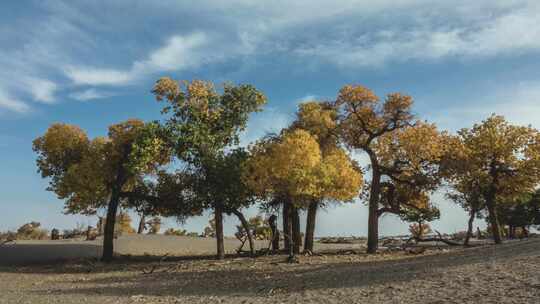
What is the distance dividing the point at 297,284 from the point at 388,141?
55.4 ft

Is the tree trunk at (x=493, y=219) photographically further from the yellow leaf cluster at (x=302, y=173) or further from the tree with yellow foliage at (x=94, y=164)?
the tree with yellow foliage at (x=94, y=164)

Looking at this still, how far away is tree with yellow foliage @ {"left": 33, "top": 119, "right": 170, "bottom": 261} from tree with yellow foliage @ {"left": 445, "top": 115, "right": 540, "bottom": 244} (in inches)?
756

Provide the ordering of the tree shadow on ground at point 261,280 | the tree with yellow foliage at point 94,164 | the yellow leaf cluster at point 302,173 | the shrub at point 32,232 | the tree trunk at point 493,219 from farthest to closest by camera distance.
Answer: the shrub at point 32,232 → the tree trunk at point 493,219 → the tree with yellow foliage at point 94,164 → the yellow leaf cluster at point 302,173 → the tree shadow on ground at point 261,280

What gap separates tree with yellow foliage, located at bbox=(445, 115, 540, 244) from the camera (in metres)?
33.6

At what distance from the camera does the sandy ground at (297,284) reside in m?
13.0

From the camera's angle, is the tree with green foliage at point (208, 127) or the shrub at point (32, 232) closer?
the tree with green foliage at point (208, 127)

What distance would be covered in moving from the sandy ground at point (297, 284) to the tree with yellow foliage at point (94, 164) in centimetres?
611

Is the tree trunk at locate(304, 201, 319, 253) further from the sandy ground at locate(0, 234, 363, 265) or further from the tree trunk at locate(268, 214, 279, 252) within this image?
the sandy ground at locate(0, 234, 363, 265)

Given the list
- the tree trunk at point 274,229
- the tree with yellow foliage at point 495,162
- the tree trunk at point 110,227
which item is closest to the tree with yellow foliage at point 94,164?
the tree trunk at point 110,227

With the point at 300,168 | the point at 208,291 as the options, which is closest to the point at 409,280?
the point at 208,291

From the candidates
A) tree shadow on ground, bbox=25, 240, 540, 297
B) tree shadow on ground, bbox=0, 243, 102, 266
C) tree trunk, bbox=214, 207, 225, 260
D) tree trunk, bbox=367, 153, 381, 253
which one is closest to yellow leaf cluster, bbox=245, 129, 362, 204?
tree shadow on ground, bbox=25, 240, 540, 297

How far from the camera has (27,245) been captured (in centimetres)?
4150

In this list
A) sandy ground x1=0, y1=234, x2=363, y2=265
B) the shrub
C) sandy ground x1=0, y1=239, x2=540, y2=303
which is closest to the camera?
sandy ground x1=0, y1=239, x2=540, y2=303

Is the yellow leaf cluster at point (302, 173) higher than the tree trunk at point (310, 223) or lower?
higher
